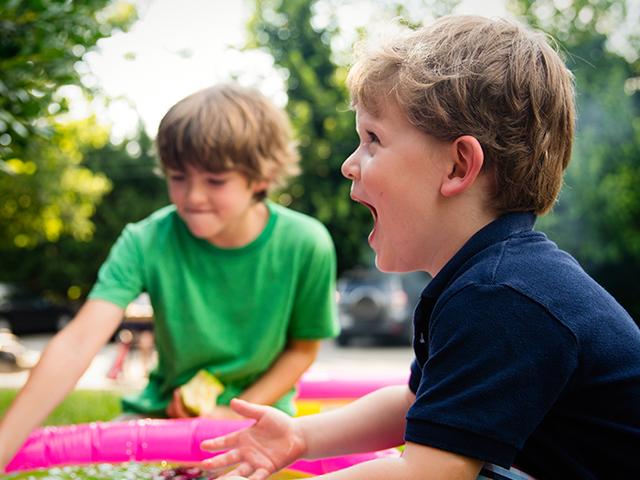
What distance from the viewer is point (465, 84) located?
1361 mm

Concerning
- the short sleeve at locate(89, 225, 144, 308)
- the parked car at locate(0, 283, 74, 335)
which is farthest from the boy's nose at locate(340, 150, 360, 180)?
the parked car at locate(0, 283, 74, 335)

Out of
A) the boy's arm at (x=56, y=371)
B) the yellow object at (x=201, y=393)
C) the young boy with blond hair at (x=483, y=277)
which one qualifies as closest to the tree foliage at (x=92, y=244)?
the yellow object at (x=201, y=393)

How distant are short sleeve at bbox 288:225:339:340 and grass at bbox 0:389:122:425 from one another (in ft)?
6.72

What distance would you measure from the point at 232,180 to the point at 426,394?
1.53m

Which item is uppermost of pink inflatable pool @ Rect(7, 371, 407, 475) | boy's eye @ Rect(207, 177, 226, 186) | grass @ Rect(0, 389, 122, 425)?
boy's eye @ Rect(207, 177, 226, 186)

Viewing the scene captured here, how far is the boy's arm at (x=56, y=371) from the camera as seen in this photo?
81.7 inches

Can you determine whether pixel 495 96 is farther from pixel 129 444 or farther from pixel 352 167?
pixel 129 444

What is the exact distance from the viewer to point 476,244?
133 centimetres

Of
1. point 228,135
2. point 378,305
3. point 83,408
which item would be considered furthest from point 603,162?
point 228,135

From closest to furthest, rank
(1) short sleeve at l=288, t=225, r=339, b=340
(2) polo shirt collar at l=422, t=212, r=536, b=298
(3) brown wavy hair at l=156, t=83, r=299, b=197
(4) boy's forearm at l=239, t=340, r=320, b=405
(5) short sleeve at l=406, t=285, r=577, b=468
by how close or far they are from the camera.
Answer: (5) short sleeve at l=406, t=285, r=577, b=468
(2) polo shirt collar at l=422, t=212, r=536, b=298
(3) brown wavy hair at l=156, t=83, r=299, b=197
(4) boy's forearm at l=239, t=340, r=320, b=405
(1) short sleeve at l=288, t=225, r=339, b=340

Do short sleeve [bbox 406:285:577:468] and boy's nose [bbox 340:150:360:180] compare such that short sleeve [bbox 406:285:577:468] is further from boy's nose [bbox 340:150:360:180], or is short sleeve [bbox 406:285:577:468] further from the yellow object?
the yellow object

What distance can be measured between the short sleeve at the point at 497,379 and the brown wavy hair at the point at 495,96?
29cm

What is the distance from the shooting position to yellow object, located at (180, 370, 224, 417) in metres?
2.59

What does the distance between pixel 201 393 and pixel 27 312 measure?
1664cm
